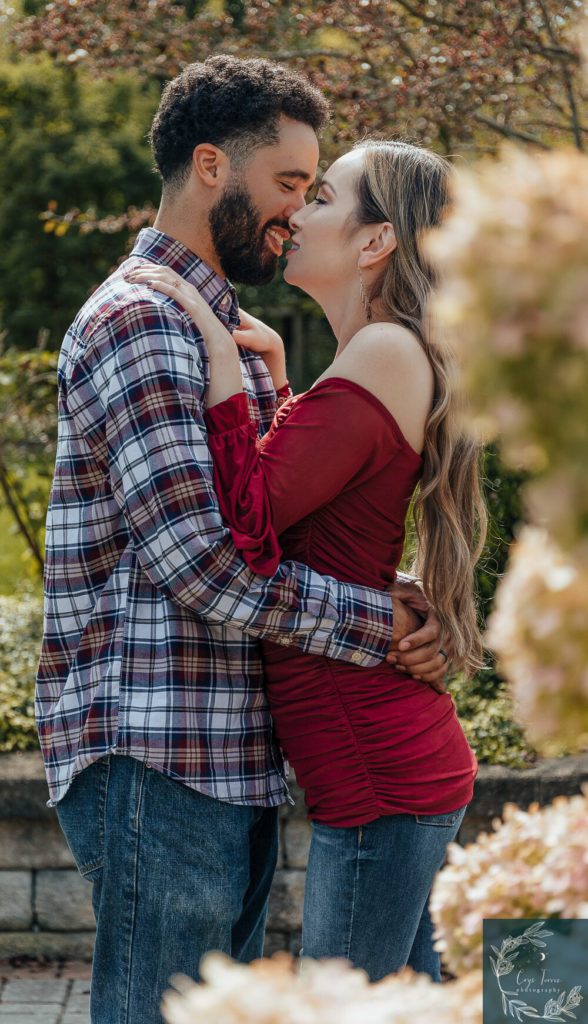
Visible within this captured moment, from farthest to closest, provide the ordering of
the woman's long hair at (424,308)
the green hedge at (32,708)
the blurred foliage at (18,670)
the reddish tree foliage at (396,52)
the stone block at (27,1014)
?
1. the reddish tree foliage at (396,52)
2. the blurred foliage at (18,670)
3. the green hedge at (32,708)
4. the stone block at (27,1014)
5. the woman's long hair at (424,308)

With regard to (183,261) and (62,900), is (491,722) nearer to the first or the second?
(62,900)

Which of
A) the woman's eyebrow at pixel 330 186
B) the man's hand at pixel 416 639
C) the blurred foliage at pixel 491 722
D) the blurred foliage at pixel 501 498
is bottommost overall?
the blurred foliage at pixel 491 722

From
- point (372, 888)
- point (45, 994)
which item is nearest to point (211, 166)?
point (372, 888)

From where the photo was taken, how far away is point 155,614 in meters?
1.80

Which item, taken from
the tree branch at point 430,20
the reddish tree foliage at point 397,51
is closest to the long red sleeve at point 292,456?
the reddish tree foliage at point 397,51

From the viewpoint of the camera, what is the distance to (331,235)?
2.01 m

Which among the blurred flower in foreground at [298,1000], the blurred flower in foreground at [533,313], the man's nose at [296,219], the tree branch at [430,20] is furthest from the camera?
the tree branch at [430,20]

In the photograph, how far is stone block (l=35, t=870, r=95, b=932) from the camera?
3.36 metres

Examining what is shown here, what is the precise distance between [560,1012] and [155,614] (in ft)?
3.23

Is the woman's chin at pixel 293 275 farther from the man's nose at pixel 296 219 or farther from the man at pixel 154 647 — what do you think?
the man at pixel 154 647

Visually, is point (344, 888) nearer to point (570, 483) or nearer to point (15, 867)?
point (570, 483)

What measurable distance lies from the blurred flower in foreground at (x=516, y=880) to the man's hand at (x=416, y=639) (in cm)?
80

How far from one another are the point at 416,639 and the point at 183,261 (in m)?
0.88

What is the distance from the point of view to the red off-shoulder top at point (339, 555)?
5.78 ft
